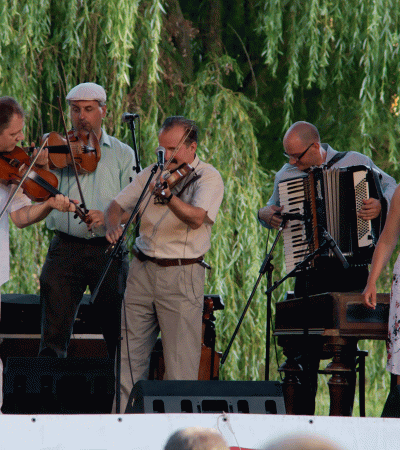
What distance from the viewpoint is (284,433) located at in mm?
2115

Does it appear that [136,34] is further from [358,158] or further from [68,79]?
[358,158]

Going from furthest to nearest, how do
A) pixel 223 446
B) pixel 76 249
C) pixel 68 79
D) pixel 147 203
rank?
pixel 68 79 → pixel 76 249 → pixel 147 203 → pixel 223 446

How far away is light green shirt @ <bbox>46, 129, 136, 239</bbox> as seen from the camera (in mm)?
3947

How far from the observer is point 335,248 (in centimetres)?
355

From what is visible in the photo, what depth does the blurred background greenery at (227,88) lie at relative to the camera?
4949 millimetres

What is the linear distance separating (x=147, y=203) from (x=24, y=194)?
1.85ft

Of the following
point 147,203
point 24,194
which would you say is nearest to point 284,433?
point 147,203

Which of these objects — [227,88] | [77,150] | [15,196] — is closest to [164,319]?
[15,196]

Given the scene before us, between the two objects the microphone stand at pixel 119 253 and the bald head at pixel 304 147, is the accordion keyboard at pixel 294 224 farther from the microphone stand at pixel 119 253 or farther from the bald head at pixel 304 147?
the microphone stand at pixel 119 253

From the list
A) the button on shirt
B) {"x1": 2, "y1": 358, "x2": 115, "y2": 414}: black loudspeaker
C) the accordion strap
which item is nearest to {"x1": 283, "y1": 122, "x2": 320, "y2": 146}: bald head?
the accordion strap

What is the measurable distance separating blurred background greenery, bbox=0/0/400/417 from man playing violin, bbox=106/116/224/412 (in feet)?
4.35

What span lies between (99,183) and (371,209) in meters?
1.39

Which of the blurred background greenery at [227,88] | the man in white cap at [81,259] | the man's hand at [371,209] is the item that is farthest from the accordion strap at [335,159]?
the blurred background greenery at [227,88]

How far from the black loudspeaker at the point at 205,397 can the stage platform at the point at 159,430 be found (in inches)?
11.8
